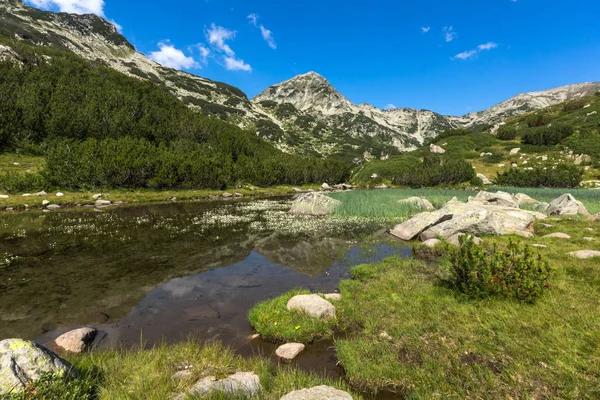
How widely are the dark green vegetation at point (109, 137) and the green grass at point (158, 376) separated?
6143 centimetres

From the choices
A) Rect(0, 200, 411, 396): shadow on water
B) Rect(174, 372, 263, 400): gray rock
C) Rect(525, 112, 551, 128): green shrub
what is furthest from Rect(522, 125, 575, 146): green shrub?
Rect(174, 372, 263, 400): gray rock

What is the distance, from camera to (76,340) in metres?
9.34

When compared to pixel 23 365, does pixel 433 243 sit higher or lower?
lower

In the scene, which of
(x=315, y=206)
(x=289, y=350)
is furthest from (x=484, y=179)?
(x=289, y=350)

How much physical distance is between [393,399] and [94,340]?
1017 centimetres

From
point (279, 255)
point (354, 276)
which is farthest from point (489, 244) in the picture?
point (279, 255)

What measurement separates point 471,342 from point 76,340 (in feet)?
41.6

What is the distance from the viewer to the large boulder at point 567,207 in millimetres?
32906

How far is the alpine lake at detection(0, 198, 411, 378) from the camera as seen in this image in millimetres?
10609

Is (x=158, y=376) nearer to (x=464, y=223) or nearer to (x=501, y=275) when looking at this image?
(x=501, y=275)

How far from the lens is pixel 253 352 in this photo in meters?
9.14

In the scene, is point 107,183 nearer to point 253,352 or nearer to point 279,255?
point 279,255

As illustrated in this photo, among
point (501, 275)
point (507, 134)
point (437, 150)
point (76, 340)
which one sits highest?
point (507, 134)

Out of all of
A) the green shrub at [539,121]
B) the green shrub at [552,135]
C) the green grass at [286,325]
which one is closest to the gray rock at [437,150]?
the green shrub at [552,135]
